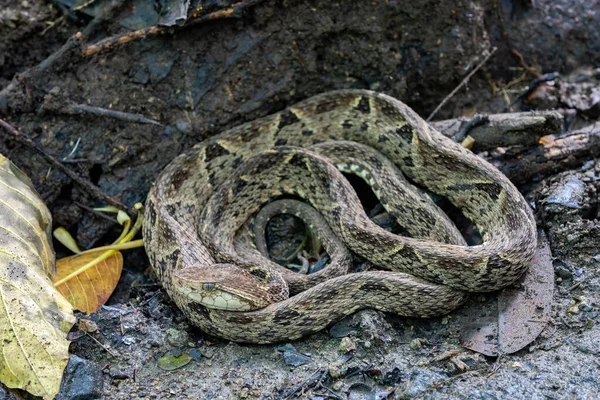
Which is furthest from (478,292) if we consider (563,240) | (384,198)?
(384,198)

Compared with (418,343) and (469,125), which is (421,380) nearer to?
(418,343)

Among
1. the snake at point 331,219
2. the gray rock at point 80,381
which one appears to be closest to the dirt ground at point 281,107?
the gray rock at point 80,381

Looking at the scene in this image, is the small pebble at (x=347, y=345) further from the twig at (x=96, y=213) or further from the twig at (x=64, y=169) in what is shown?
the twig at (x=96, y=213)

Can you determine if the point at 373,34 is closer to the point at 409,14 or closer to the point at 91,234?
the point at 409,14

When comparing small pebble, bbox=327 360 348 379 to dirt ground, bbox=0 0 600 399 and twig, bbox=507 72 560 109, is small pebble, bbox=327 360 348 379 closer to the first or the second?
dirt ground, bbox=0 0 600 399

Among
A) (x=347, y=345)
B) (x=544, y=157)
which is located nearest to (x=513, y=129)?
(x=544, y=157)

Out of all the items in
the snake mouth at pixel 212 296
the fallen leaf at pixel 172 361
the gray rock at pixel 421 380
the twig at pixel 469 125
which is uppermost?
the snake mouth at pixel 212 296

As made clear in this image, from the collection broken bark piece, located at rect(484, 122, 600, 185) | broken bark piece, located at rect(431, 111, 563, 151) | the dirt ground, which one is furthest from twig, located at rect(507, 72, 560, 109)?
broken bark piece, located at rect(484, 122, 600, 185)
